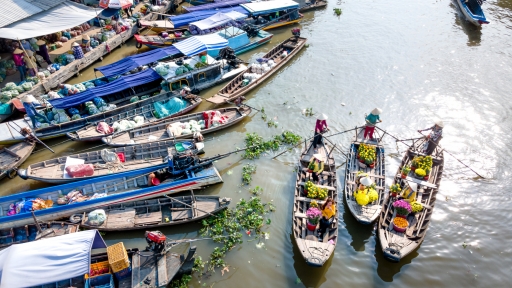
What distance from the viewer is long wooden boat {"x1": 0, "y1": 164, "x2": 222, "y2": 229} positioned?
1410cm

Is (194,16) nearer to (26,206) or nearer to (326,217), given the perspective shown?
(26,206)

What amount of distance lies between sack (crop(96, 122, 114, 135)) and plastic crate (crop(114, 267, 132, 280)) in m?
9.20

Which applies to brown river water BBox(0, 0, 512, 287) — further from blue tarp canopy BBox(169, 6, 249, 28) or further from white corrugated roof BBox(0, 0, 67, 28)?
white corrugated roof BBox(0, 0, 67, 28)

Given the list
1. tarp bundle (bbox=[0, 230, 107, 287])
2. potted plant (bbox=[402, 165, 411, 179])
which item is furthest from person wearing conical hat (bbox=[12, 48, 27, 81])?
potted plant (bbox=[402, 165, 411, 179])

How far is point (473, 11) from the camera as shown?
33844mm

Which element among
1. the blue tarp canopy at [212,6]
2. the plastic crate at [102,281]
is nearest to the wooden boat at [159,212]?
the plastic crate at [102,281]

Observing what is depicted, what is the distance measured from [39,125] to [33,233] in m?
7.63

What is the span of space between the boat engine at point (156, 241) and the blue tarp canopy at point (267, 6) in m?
23.4

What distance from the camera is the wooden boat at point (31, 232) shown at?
525 inches

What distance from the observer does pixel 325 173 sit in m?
16.5

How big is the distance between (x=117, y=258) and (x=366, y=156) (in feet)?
39.1

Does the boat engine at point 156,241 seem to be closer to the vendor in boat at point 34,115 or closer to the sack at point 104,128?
the sack at point 104,128

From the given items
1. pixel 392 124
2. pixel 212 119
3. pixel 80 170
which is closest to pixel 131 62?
pixel 212 119

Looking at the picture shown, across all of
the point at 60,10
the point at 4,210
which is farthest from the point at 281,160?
the point at 60,10
